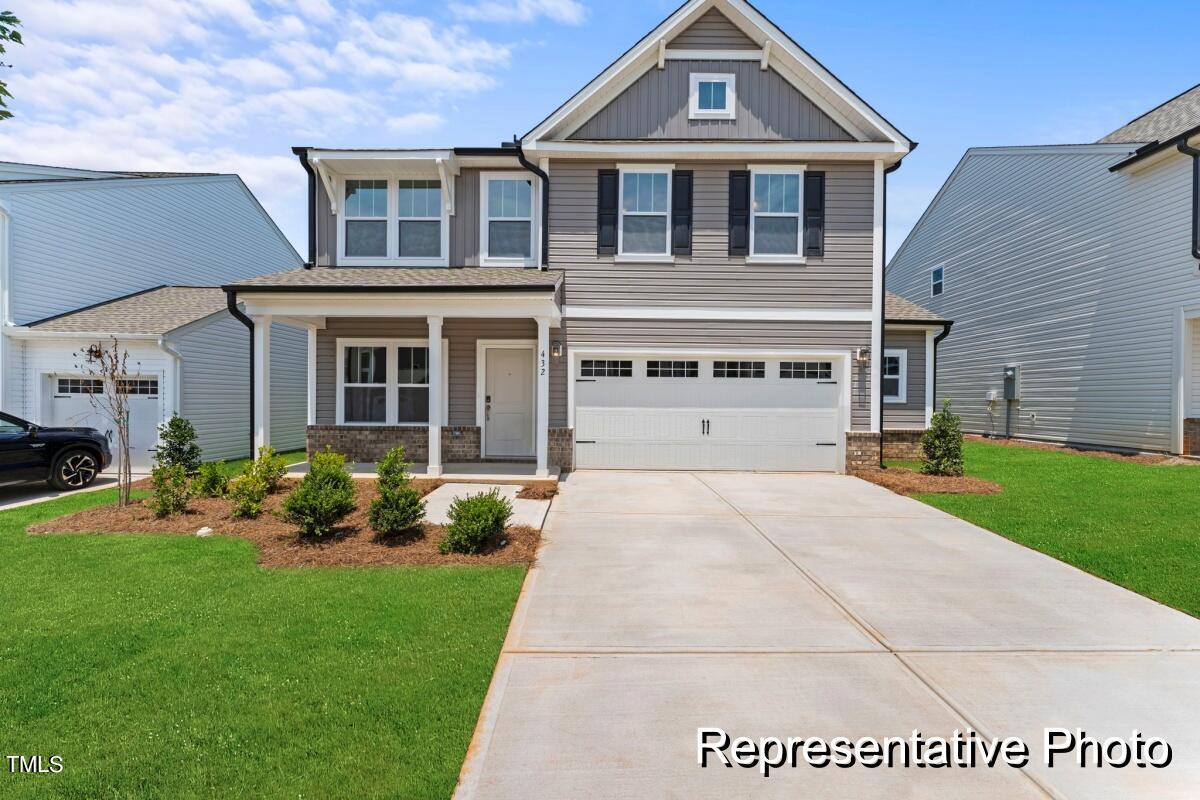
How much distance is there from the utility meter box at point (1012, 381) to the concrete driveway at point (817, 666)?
1410 cm

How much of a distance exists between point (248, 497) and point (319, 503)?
177cm

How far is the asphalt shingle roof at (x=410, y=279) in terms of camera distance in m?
10.4

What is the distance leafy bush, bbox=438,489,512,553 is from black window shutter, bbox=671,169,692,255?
7.34 metres

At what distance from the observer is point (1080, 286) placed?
1603 cm

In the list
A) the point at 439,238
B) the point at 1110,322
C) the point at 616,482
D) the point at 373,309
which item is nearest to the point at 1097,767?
the point at 616,482

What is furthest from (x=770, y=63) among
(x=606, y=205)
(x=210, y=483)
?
(x=210, y=483)

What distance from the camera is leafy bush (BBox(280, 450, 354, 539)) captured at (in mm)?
Answer: 6613

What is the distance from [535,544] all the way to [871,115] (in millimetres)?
10388

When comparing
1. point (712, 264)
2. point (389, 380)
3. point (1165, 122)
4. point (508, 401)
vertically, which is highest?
point (1165, 122)

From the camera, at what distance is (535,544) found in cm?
663

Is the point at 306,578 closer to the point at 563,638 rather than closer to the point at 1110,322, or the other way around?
the point at 563,638

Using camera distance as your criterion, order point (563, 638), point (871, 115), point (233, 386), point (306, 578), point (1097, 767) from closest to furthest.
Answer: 1. point (1097, 767)
2. point (563, 638)
3. point (306, 578)
4. point (871, 115)
5. point (233, 386)

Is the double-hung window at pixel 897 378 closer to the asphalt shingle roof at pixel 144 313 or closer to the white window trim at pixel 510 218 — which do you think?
the white window trim at pixel 510 218

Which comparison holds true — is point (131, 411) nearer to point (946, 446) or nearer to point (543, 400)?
point (543, 400)
